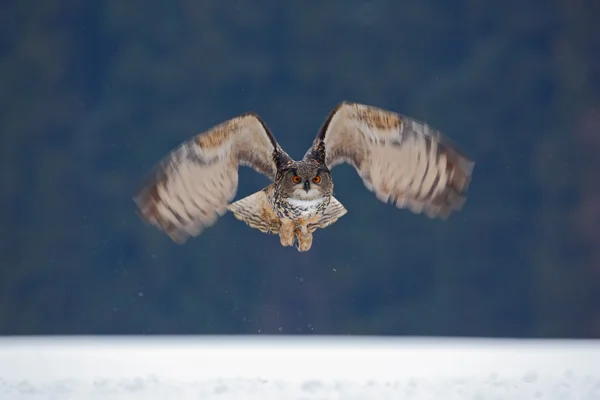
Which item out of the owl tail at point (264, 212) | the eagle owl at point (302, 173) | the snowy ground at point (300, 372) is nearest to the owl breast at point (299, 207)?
the eagle owl at point (302, 173)

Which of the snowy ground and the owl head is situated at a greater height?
the owl head

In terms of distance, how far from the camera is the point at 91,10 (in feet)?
16.5

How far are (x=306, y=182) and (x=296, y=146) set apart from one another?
5.68ft

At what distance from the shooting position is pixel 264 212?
3602 millimetres

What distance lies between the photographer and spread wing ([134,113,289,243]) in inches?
136

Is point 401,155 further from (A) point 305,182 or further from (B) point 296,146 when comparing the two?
(B) point 296,146

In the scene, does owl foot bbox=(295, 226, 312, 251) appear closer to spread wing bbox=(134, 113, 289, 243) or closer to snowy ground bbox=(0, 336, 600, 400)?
spread wing bbox=(134, 113, 289, 243)

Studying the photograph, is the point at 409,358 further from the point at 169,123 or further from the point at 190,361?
the point at 169,123

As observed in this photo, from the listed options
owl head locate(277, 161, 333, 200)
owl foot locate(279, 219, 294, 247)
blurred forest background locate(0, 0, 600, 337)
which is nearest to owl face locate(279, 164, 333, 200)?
owl head locate(277, 161, 333, 200)

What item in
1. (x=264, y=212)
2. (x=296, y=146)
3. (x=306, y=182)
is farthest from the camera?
(x=296, y=146)

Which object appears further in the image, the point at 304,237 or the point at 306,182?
the point at 304,237

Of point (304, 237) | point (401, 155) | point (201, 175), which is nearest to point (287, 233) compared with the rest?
point (304, 237)

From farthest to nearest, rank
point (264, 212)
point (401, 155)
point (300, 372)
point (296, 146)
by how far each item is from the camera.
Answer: point (296, 146) < point (264, 212) < point (401, 155) < point (300, 372)

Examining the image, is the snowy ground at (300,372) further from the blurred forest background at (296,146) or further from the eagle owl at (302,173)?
the blurred forest background at (296,146)
